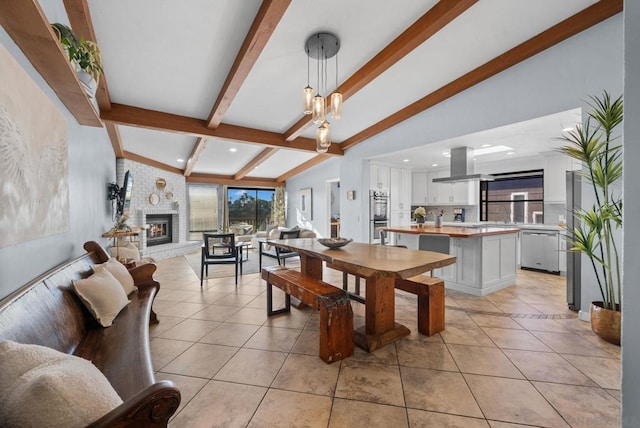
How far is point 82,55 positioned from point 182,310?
8.18ft

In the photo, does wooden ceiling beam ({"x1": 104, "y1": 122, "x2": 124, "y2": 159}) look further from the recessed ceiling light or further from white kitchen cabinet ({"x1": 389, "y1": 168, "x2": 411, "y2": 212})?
the recessed ceiling light

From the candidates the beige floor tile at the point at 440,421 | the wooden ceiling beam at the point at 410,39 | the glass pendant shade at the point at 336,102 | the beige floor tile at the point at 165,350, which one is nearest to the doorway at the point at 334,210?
the wooden ceiling beam at the point at 410,39

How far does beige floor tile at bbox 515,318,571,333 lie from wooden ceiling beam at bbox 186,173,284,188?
839cm

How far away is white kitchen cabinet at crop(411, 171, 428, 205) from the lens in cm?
674

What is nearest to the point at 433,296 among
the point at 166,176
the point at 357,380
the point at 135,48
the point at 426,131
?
the point at 357,380

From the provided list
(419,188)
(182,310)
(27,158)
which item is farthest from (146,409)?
(419,188)

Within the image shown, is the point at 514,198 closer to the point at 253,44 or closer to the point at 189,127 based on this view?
the point at 253,44

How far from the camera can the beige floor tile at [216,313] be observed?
2820 millimetres

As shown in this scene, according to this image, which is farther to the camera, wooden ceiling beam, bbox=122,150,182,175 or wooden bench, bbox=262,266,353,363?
wooden ceiling beam, bbox=122,150,182,175

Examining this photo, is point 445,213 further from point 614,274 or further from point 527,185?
point 614,274

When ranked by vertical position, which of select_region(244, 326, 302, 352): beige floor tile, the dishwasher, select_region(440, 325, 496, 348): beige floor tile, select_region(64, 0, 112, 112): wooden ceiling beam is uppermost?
select_region(64, 0, 112, 112): wooden ceiling beam

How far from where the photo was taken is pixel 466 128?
12.5 ft

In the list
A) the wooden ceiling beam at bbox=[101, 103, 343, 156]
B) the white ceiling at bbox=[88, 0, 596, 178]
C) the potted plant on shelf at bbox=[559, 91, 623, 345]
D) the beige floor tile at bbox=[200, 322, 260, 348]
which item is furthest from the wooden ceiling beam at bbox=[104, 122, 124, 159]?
the potted plant on shelf at bbox=[559, 91, 623, 345]

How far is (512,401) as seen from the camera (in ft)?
5.18
